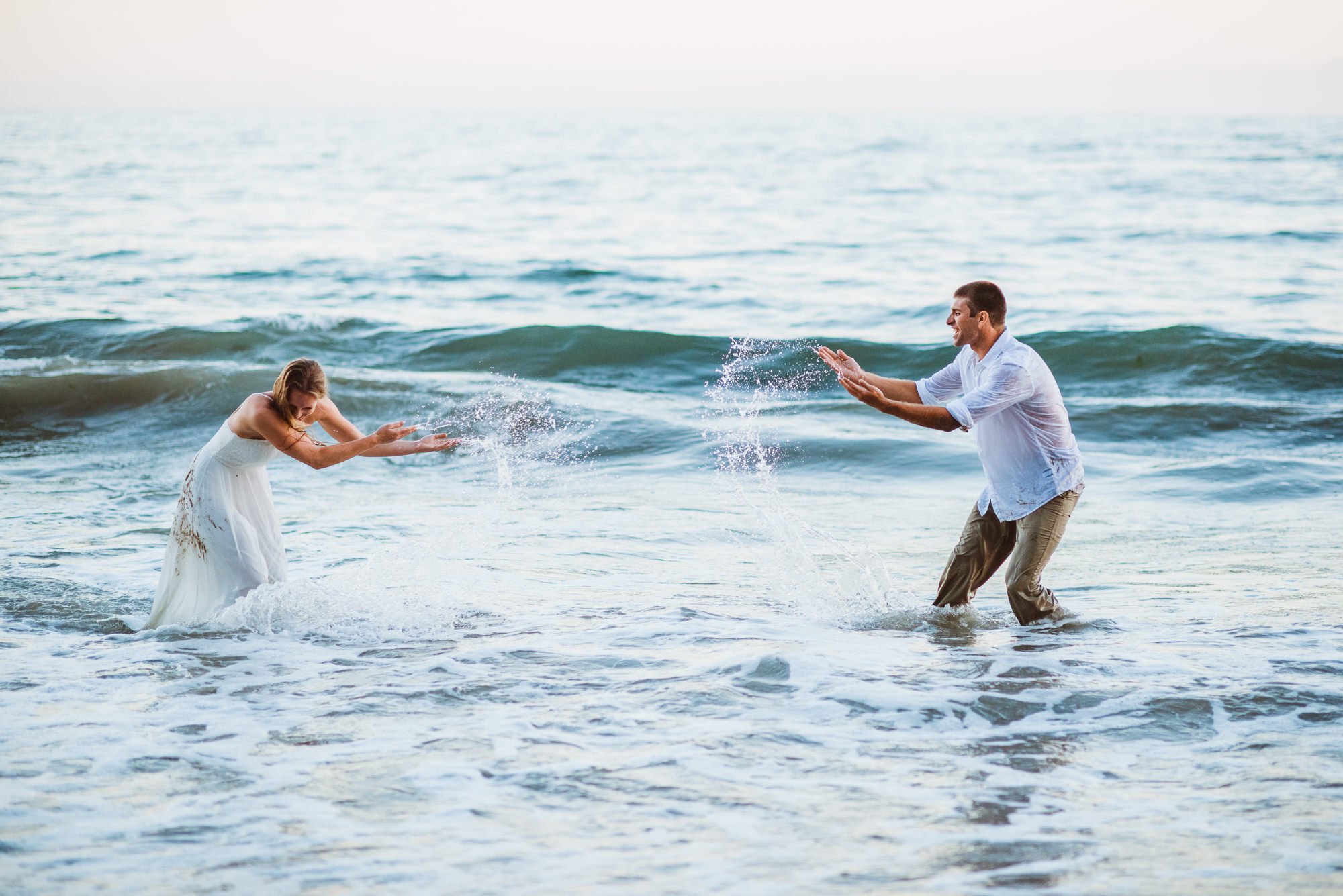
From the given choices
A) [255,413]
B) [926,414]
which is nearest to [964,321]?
[926,414]

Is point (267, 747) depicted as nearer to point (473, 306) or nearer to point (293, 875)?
point (293, 875)

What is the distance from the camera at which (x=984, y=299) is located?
20.5 feet

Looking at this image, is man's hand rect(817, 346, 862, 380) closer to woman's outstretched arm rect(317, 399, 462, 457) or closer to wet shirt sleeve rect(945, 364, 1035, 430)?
wet shirt sleeve rect(945, 364, 1035, 430)

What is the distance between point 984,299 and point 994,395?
537 mm

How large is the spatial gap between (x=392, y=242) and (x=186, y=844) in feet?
96.3

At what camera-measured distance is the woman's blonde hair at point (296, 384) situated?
6.33 meters

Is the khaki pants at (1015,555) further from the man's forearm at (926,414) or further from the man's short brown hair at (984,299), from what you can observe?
the man's short brown hair at (984,299)

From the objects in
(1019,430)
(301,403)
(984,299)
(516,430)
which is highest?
(984,299)

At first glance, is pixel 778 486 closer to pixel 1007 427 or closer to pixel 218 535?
pixel 1007 427

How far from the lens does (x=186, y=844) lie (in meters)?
4.34

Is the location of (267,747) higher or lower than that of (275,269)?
lower

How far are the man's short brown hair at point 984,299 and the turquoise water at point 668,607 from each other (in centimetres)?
187

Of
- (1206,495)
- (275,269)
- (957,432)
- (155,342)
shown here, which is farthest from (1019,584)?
(275,269)

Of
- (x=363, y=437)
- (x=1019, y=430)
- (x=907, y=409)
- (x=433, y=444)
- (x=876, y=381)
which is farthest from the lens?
(x=876, y=381)
